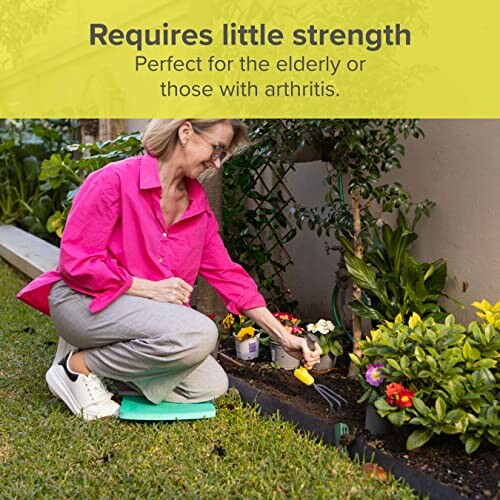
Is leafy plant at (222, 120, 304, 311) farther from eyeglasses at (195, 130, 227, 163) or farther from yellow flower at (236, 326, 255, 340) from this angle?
eyeglasses at (195, 130, 227, 163)

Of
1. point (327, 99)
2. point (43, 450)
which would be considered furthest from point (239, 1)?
point (43, 450)

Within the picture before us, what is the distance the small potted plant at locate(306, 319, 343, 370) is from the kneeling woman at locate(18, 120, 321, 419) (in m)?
0.39

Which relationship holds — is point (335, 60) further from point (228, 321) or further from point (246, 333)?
point (228, 321)

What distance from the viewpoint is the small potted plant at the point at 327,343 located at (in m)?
3.03

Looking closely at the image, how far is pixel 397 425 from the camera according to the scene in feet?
7.10

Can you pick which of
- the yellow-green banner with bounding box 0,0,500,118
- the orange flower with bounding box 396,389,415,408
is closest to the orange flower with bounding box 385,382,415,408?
the orange flower with bounding box 396,389,415,408

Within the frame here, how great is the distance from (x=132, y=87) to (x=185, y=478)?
14.7 feet

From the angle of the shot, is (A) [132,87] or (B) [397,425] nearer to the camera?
(B) [397,425]

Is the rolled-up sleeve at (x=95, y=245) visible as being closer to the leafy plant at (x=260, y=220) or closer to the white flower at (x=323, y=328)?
the white flower at (x=323, y=328)

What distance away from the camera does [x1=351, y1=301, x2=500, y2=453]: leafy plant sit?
2100 mm

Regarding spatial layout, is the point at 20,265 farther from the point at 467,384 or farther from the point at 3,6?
the point at 467,384

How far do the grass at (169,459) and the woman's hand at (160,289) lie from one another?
433 mm

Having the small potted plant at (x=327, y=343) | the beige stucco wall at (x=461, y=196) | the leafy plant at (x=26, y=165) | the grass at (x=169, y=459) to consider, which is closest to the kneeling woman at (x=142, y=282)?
the grass at (x=169, y=459)

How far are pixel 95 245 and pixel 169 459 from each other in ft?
2.43
